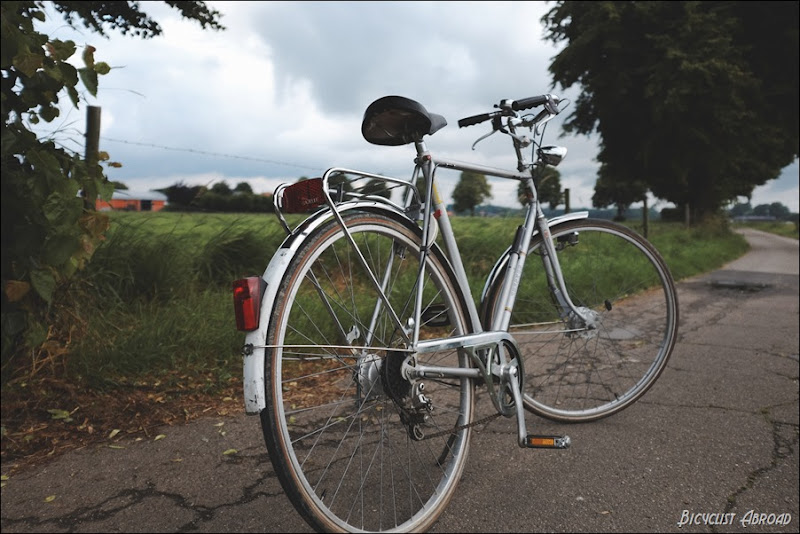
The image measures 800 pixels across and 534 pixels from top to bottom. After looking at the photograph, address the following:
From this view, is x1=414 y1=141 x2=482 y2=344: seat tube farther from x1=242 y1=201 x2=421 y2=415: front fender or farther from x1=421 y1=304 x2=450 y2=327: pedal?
x1=242 y1=201 x2=421 y2=415: front fender

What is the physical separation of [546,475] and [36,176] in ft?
7.44

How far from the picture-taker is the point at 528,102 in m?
2.47

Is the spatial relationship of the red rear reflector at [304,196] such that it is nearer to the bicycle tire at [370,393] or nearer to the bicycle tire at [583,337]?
the bicycle tire at [370,393]

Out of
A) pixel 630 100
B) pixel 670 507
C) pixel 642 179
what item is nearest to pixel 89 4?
pixel 670 507

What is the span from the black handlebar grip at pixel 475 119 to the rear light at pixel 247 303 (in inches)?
54.4

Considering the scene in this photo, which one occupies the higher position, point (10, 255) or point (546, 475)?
point (10, 255)

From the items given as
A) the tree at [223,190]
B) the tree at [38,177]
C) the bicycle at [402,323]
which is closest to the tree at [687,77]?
the tree at [223,190]

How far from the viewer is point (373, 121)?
1.89m

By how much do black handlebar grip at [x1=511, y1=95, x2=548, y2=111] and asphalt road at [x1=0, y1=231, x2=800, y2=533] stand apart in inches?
60.5

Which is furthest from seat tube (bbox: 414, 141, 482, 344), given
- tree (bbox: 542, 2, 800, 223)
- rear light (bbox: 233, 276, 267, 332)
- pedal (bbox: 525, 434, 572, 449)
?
tree (bbox: 542, 2, 800, 223)

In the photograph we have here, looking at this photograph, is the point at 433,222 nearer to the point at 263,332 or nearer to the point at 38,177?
the point at 263,332

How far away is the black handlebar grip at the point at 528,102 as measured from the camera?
2.46 m

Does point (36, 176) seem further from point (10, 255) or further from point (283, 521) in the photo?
point (283, 521)

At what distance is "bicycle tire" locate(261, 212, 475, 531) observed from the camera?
154cm
